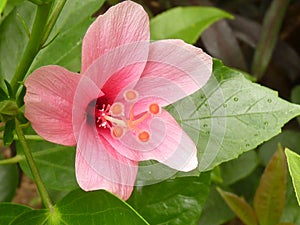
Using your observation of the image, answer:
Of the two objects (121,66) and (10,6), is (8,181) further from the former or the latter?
(121,66)

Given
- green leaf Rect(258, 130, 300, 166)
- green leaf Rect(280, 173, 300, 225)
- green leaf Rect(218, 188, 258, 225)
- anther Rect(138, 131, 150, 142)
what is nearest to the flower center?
anther Rect(138, 131, 150, 142)

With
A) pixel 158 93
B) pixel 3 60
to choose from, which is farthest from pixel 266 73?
pixel 158 93

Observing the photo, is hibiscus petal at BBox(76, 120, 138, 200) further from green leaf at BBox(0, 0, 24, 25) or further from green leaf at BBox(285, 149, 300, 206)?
green leaf at BBox(0, 0, 24, 25)

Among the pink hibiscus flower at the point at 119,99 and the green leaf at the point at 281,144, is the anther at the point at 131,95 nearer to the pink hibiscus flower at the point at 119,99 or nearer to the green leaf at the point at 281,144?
the pink hibiscus flower at the point at 119,99

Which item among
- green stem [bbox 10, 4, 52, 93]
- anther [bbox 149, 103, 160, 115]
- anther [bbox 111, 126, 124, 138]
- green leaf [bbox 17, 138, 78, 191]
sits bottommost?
green leaf [bbox 17, 138, 78, 191]

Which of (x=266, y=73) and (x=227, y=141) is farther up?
(x=227, y=141)

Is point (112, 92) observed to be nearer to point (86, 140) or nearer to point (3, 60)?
point (86, 140)

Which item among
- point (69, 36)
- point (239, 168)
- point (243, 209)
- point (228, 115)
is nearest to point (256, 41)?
point (239, 168)
